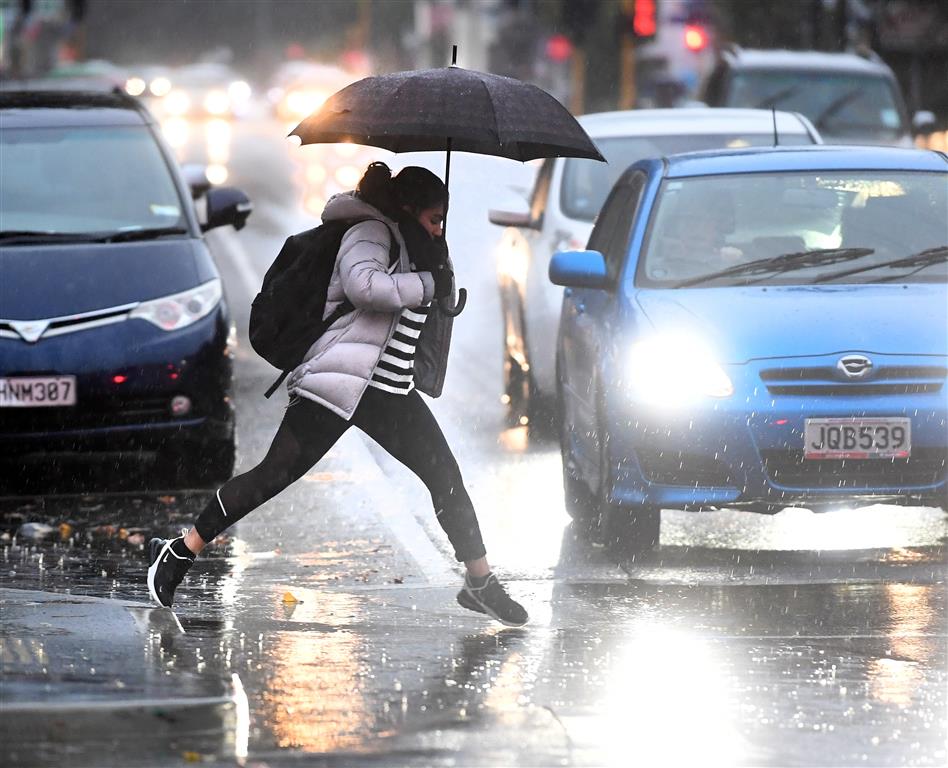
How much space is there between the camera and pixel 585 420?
373 inches

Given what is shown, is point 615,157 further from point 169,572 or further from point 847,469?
point 169,572

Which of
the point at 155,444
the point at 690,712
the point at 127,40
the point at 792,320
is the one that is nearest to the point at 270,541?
the point at 155,444

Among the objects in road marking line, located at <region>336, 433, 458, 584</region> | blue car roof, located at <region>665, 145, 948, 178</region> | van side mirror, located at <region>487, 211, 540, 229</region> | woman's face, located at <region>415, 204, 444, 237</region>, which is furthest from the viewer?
van side mirror, located at <region>487, 211, 540, 229</region>

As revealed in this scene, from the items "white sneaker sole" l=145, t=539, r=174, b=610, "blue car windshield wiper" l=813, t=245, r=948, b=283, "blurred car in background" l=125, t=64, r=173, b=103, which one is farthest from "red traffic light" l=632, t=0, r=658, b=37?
"blurred car in background" l=125, t=64, r=173, b=103

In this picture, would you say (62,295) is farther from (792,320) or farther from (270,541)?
(792,320)

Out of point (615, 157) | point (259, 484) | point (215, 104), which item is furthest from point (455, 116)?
point (215, 104)

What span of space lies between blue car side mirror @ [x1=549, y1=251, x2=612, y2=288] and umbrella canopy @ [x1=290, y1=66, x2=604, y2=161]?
1526 mm

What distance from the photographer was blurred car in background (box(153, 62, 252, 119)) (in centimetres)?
6138

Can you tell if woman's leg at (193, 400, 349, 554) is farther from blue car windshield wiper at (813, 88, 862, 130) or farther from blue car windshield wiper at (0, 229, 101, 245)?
blue car windshield wiper at (813, 88, 862, 130)

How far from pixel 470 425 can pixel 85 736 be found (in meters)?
7.47

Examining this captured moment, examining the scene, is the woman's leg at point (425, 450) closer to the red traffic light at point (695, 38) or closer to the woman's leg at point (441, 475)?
the woman's leg at point (441, 475)

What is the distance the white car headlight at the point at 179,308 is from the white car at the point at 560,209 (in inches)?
98.2

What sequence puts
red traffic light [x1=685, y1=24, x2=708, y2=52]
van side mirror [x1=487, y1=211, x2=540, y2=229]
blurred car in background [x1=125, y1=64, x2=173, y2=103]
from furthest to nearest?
blurred car in background [x1=125, y1=64, x2=173, y2=103]
red traffic light [x1=685, y1=24, x2=708, y2=52]
van side mirror [x1=487, y1=211, x2=540, y2=229]

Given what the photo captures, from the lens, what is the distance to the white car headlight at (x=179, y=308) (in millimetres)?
10375
